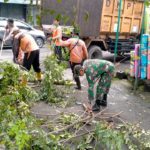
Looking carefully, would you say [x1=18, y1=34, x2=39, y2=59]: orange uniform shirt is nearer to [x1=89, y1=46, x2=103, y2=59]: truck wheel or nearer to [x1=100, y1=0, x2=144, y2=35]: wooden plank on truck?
[x1=89, y1=46, x2=103, y2=59]: truck wheel

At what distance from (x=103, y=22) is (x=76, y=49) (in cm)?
387

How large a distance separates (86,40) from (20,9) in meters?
12.9

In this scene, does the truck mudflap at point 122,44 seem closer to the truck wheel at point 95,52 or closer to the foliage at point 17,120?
the truck wheel at point 95,52

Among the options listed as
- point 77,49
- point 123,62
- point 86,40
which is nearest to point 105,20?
point 86,40

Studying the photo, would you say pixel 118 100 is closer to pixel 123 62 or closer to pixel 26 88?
pixel 26 88

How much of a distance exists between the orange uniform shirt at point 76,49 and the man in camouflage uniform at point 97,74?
150cm

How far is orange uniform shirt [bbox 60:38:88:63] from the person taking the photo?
7.97 meters

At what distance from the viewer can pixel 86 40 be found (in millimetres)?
11492

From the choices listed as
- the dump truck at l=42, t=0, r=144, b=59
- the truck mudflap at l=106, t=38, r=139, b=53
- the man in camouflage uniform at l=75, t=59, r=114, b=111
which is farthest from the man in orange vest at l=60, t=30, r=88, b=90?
the truck mudflap at l=106, t=38, r=139, b=53

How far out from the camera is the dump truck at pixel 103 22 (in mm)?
10695

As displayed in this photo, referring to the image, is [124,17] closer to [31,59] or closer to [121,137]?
[31,59]

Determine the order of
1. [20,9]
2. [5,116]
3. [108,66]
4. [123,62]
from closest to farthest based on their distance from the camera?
[5,116] < [108,66] < [123,62] < [20,9]

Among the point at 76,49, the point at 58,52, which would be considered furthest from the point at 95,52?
the point at 76,49

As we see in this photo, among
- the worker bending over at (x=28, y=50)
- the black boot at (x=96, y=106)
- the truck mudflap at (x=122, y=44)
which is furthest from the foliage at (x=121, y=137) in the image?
the truck mudflap at (x=122, y=44)
